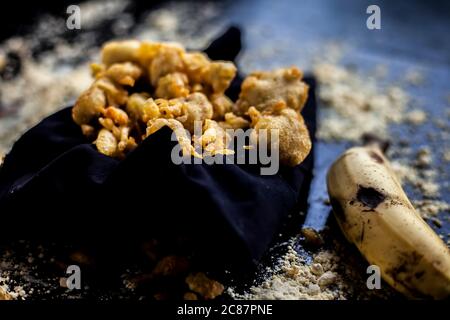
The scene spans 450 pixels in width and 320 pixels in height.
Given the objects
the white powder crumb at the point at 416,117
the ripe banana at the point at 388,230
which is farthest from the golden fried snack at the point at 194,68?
the white powder crumb at the point at 416,117

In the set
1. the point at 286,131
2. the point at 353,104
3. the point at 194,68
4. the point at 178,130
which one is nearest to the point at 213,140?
the point at 178,130

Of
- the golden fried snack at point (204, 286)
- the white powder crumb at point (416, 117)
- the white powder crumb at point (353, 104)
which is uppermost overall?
the white powder crumb at point (353, 104)

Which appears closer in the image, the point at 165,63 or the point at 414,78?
the point at 165,63

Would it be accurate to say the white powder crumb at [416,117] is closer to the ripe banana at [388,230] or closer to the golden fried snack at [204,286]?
the ripe banana at [388,230]

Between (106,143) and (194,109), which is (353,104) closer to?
(194,109)
